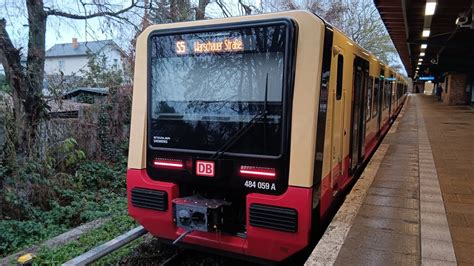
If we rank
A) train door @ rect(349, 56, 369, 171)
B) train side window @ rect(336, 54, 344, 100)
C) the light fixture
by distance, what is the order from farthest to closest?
the light fixture
train door @ rect(349, 56, 369, 171)
train side window @ rect(336, 54, 344, 100)

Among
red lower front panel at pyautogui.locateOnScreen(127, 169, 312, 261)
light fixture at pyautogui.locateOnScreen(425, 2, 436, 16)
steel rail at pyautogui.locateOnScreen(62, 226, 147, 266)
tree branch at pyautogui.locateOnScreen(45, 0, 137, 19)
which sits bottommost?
steel rail at pyautogui.locateOnScreen(62, 226, 147, 266)

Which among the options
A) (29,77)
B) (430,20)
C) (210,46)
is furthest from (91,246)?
(430,20)

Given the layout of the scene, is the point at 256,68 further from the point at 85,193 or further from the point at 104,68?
the point at 104,68

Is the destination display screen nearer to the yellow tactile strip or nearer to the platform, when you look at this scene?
the platform

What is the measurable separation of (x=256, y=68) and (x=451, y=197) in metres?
3.49

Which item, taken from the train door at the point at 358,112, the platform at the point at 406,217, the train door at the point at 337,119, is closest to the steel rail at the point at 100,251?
the platform at the point at 406,217

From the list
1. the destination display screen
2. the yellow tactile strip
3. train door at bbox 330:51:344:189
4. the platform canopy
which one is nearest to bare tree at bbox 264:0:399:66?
Result: the platform canopy

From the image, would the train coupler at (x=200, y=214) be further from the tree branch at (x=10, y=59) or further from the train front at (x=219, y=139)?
the tree branch at (x=10, y=59)

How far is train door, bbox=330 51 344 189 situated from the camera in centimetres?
401

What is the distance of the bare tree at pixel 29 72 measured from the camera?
312 inches

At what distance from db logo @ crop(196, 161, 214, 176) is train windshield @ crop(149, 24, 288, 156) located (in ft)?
0.49

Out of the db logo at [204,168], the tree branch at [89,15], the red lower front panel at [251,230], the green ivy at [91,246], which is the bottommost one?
the green ivy at [91,246]

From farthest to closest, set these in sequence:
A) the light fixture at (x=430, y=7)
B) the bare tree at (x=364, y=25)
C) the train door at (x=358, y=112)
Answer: the bare tree at (x=364, y=25)
the light fixture at (x=430, y=7)
the train door at (x=358, y=112)

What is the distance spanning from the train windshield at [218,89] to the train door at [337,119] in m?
0.72
